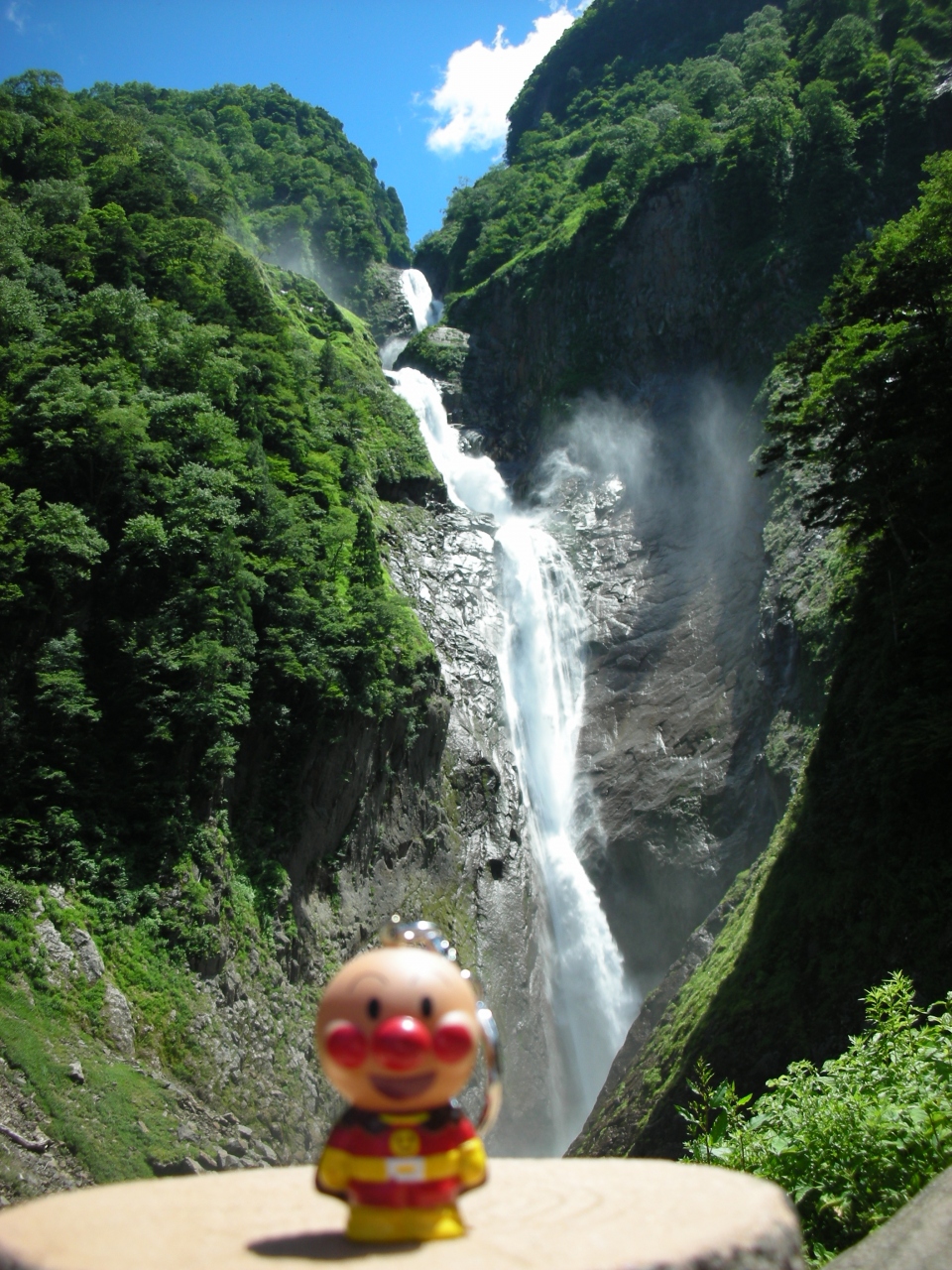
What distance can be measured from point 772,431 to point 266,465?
1283 cm

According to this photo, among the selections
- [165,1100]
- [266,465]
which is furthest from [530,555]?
[165,1100]

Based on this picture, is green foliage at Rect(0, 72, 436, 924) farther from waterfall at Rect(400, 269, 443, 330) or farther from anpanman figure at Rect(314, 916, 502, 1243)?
waterfall at Rect(400, 269, 443, 330)

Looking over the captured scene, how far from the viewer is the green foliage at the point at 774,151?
126 ft

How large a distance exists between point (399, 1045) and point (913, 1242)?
5.56ft

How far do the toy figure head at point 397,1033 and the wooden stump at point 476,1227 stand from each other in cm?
42

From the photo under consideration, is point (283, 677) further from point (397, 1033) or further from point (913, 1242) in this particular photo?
point (913, 1242)

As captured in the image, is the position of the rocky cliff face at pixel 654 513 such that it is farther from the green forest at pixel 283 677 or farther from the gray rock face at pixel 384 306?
the gray rock face at pixel 384 306

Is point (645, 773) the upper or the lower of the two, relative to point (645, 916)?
upper

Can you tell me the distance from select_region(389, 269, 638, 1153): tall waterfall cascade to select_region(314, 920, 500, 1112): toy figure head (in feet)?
74.6

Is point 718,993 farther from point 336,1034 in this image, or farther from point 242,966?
point 336,1034

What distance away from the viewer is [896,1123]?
14.0ft

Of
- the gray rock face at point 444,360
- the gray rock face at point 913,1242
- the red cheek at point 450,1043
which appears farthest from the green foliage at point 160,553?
the gray rock face at point 444,360

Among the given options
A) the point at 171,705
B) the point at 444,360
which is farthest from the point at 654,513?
the point at 171,705

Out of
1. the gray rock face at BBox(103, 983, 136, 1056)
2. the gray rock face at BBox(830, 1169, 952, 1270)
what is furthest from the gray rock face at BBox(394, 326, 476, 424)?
the gray rock face at BBox(830, 1169, 952, 1270)
